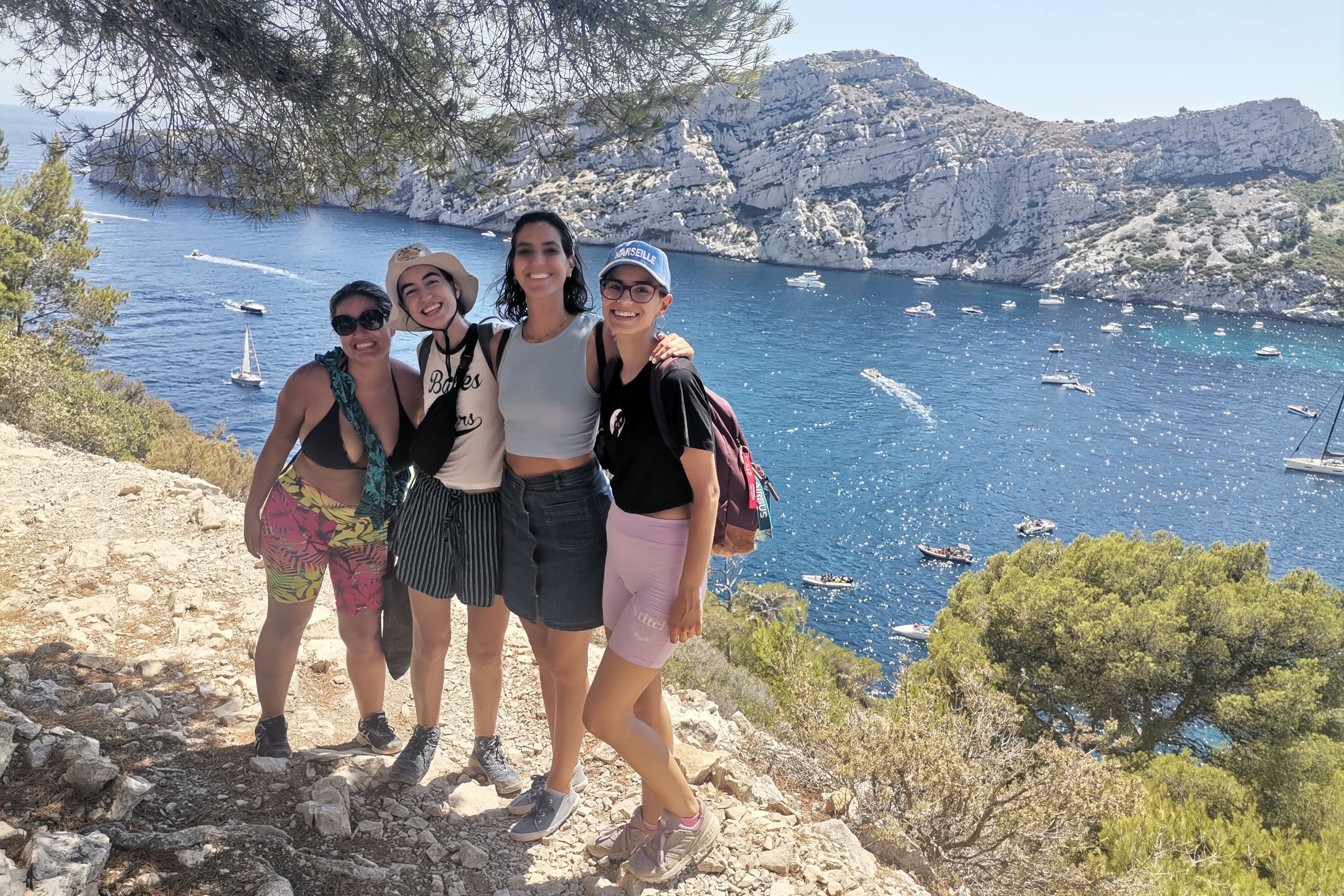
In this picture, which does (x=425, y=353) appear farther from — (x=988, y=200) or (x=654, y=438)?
(x=988, y=200)

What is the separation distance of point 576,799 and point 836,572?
22.6m

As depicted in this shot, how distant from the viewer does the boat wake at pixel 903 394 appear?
38.5m

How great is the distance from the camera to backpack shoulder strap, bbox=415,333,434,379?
2.50 meters

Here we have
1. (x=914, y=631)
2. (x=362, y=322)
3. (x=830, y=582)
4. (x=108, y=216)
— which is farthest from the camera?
(x=108, y=216)

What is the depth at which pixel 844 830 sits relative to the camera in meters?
3.07

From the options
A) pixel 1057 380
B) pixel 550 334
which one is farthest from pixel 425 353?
pixel 1057 380

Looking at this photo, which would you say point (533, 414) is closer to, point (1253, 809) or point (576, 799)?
point (576, 799)

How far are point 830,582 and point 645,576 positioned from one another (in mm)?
22117

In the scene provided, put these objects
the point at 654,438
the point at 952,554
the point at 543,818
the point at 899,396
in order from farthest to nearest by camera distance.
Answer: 1. the point at 899,396
2. the point at 952,554
3. the point at 543,818
4. the point at 654,438

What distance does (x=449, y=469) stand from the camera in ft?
8.00

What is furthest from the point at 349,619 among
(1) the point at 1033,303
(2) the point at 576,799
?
(1) the point at 1033,303

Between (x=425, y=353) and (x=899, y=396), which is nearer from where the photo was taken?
(x=425, y=353)

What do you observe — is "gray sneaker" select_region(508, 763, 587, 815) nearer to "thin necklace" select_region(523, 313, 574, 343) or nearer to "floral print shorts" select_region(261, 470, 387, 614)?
"floral print shorts" select_region(261, 470, 387, 614)

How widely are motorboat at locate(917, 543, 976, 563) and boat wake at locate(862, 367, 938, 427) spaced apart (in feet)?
43.1
